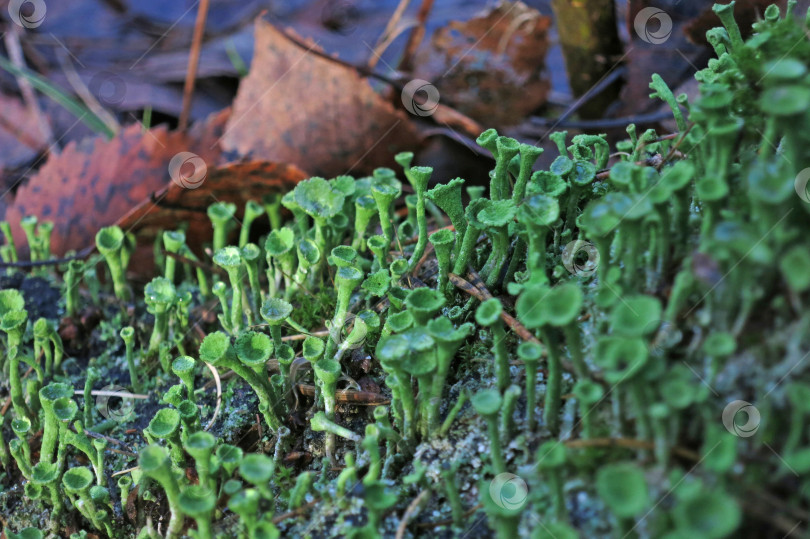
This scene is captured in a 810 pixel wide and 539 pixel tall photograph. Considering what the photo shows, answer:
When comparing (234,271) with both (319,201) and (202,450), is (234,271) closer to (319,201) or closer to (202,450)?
(319,201)

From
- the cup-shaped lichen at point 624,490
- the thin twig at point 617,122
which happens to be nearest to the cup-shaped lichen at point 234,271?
the cup-shaped lichen at point 624,490

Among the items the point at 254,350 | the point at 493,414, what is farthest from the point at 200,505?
the point at 493,414

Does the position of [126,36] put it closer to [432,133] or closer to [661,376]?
[432,133]

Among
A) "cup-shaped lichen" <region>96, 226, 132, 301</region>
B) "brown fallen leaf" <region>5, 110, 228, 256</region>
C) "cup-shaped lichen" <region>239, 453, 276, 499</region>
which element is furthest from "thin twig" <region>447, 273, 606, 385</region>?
"brown fallen leaf" <region>5, 110, 228, 256</region>

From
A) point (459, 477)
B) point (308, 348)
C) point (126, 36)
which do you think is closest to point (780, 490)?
point (459, 477)

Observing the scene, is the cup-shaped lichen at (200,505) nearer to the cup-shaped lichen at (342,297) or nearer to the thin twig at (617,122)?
the cup-shaped lichen at (342,297)
